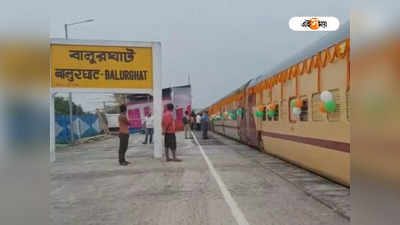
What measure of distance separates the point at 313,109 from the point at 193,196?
10.9 ft

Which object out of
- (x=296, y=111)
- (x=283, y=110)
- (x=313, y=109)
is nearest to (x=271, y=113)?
(x=283, y=110)

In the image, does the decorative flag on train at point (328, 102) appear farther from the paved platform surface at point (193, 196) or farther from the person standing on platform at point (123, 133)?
the person standing on platform at point (123, 133)

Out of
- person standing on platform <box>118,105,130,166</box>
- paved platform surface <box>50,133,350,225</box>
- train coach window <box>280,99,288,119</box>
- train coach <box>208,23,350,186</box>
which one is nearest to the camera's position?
paved platform surface <box>50,133,350,225</box>

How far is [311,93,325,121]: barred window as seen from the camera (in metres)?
7.55

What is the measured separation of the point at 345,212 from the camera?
16.9 ft

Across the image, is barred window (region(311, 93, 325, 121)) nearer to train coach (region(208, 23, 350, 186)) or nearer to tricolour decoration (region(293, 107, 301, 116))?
train coach (region(208, 23, 350, 186))

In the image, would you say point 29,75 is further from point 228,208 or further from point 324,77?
point 324,77

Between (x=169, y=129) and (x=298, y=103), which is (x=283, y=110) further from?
(x=169, y=129)

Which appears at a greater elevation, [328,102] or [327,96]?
[327,96]

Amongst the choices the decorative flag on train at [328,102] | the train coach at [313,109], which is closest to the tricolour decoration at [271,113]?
the train coach at [313,109]

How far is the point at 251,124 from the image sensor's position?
15.2 m

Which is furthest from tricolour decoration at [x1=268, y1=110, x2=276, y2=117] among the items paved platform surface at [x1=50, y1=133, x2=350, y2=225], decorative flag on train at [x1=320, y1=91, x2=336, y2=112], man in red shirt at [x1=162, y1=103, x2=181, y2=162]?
decorative flag on train at [x1=320, y1=91, x2=336, y2=112]

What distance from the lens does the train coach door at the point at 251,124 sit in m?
14.7

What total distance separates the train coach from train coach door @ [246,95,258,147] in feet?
3.78
